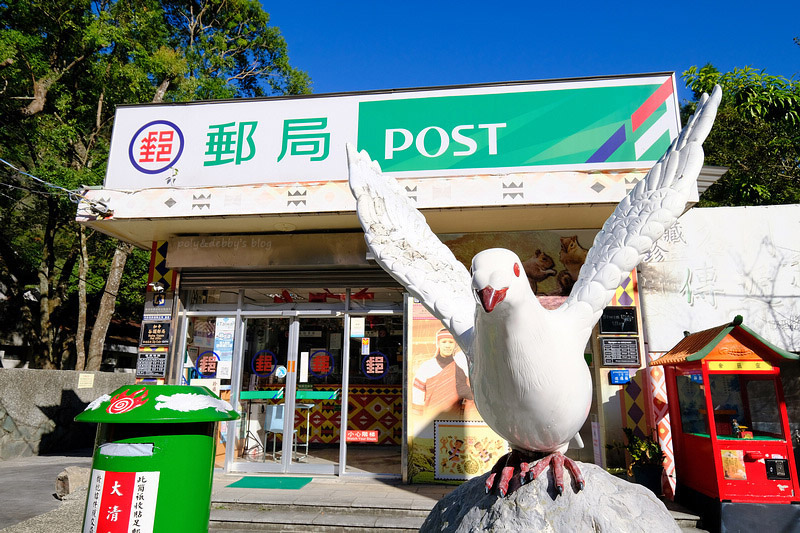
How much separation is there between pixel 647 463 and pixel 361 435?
11.3ft

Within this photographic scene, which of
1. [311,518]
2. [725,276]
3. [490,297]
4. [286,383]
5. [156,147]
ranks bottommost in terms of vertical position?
[311,518]

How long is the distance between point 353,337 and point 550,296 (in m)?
2.68

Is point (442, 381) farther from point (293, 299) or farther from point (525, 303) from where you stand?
point (525, 303)

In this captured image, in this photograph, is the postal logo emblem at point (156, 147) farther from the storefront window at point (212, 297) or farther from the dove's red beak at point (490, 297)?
the dove's red beak at point (490, 297)

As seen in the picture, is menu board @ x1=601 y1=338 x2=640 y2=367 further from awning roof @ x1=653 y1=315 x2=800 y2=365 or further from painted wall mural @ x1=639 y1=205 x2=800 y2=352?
awning roof @ x1=653 y1=315 x2=800 y2=365

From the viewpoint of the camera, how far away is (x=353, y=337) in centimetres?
672

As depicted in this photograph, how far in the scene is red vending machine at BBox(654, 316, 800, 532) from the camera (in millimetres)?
Answer: 4418

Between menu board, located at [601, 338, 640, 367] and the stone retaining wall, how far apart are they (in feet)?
29.2

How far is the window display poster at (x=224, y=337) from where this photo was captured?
6.89m

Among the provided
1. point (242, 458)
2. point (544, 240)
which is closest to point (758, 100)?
point (544, 240)

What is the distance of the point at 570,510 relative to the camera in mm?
2236

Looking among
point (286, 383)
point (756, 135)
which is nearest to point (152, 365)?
point (286, 383)

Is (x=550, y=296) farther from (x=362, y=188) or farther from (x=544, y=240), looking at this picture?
(x=362, y=188)

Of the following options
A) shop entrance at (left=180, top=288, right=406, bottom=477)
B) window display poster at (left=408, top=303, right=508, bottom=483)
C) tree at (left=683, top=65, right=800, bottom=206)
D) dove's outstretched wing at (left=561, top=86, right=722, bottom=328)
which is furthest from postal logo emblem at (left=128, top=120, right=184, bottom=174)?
tree at (left=683, top=65, right=800, bottom=206)
